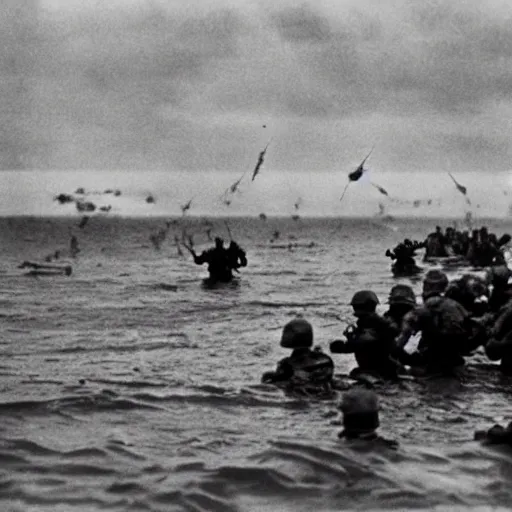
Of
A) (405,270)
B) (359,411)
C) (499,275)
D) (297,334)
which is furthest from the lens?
(405,270)

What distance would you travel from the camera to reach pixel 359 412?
8.41 metres

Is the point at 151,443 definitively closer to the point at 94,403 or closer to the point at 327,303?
the point at 94,403

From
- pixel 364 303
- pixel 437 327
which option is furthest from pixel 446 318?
pixel 364 303

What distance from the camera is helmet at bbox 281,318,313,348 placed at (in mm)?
10211

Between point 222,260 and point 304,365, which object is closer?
point 304,365

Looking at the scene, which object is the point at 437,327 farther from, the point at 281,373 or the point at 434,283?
the point at 281,373

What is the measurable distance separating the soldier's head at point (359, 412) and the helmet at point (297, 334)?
Answer: 167cm

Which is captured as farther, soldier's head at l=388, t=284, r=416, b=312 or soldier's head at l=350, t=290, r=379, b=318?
soldier's head at l=388, t=284, r=416, b=312

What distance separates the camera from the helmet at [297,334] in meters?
10.2

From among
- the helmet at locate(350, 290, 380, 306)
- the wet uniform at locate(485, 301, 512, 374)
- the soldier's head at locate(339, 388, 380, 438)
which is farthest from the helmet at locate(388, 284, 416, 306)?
the soldier's head at locate(339, 388, 380, 438)

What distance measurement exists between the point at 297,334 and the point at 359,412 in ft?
6.51

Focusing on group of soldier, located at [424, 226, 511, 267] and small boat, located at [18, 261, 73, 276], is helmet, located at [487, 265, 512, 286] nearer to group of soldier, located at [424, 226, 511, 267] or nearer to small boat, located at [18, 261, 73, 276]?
group of soldier, located at [424, 226, 511, 267]

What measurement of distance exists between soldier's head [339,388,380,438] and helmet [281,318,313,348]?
A: 167cm

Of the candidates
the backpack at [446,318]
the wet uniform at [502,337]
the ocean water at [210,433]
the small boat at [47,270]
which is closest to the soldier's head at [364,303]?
the backpack at [446,318]
